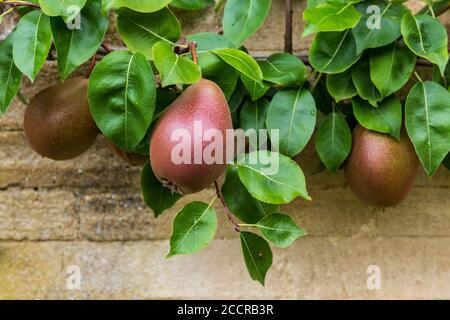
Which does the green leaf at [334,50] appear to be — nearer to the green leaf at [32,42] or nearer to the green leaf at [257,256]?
the green leaf at [257,256]

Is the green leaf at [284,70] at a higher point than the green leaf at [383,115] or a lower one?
higher

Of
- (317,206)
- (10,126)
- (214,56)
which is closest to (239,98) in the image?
(214,56)

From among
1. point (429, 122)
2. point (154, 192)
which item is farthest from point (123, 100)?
point (429, 122)

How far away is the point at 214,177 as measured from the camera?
74 centimetres

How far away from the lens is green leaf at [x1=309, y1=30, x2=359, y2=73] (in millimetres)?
897

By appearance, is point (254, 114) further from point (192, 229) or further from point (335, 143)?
point (192, 229)

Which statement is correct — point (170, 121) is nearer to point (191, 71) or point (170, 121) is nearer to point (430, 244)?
point (191, 71)

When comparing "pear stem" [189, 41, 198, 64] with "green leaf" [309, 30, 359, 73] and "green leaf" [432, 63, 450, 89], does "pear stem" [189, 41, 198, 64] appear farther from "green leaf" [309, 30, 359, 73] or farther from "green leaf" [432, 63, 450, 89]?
"green leaf" [432, 63, 450, 89]

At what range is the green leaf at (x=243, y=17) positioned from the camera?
88 cm

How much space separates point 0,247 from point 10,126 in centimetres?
20

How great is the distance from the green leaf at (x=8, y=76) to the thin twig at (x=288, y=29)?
1.34ft

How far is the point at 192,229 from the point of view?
2.58ft

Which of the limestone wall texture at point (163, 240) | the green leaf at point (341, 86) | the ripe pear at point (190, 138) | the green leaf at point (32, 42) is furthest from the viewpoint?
the limestone wall texture at point (163, 240)

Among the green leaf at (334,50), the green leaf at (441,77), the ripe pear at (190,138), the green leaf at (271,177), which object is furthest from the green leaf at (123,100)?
the green leaf at (441,77)
